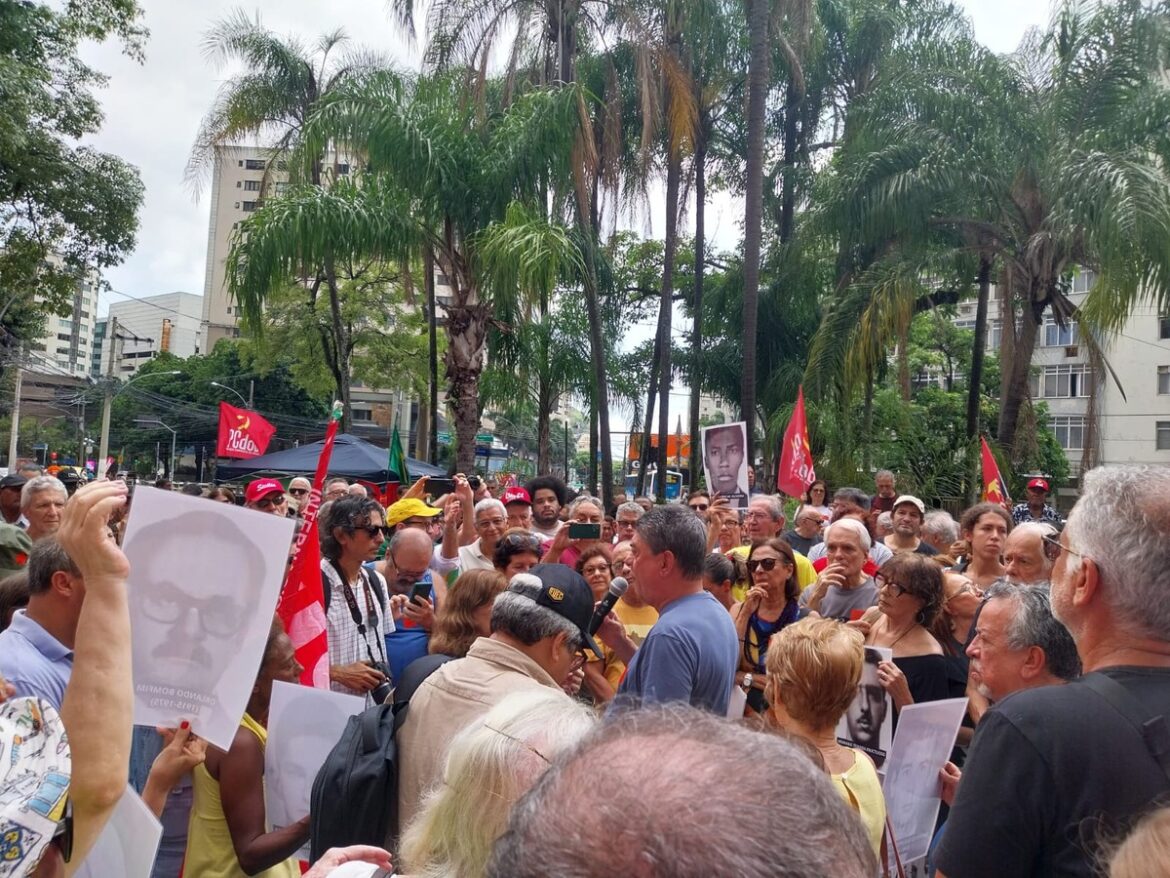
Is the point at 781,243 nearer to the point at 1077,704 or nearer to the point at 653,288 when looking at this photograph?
the point at 653,288

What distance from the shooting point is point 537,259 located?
14016mm

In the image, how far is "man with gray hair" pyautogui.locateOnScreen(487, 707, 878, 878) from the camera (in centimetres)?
87

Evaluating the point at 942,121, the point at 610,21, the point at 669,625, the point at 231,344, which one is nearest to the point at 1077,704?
the point at 669,625

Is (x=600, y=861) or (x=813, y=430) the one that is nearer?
(x=600, y=861)

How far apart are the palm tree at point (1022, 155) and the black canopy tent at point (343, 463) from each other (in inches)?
300

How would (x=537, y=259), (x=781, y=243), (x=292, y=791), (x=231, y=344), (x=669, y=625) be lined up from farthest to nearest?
(x=231, y=344)
(x=781, y=243)
(x=537, y=259)
(x=669, y=625)
(x=292, y=791)

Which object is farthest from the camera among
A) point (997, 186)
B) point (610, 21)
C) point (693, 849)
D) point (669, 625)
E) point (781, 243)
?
point (781, 243)

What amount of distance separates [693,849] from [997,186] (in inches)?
652

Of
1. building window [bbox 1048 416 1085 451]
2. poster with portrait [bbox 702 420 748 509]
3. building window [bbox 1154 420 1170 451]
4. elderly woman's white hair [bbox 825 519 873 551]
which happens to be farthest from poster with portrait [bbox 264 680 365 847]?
building window [bbox 1048 416 1085 451]

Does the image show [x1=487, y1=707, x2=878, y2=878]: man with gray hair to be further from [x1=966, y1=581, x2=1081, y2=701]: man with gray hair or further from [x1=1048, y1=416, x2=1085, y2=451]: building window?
[x1=1048, y1=416, x2=1085, y2=451]: building window

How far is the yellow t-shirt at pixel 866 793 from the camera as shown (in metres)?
2.79

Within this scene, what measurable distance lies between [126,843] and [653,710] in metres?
1.75

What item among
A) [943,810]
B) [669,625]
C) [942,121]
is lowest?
[943,810]

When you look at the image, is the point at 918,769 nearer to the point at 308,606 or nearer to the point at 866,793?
the point at 866,793
